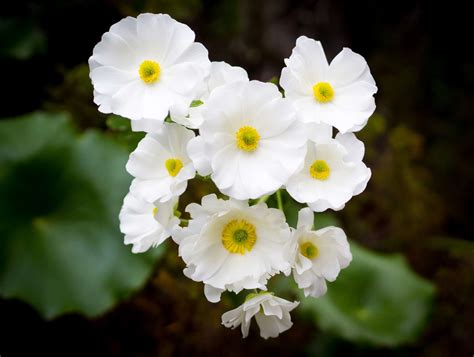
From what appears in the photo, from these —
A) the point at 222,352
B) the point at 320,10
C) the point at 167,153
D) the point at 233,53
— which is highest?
the point at 167,153

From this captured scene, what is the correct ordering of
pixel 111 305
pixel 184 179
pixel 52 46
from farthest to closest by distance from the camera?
pixel 52 46 → pixel 111 305 → pixel 184 179

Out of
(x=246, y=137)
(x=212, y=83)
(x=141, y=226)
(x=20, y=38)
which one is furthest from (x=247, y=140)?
(x=20, y=38)

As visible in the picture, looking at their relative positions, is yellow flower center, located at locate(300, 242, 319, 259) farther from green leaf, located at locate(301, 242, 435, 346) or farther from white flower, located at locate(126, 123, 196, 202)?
green leaf, located at locate(301, 242, 435, 346)

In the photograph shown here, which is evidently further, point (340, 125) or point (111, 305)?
point (111, 305)

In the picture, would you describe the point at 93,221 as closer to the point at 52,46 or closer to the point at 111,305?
the point at 111,305

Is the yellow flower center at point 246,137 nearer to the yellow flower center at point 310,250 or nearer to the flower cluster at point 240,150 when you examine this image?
the flower cluster at point 240,150

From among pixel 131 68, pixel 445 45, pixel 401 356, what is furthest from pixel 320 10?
pixel 131 68


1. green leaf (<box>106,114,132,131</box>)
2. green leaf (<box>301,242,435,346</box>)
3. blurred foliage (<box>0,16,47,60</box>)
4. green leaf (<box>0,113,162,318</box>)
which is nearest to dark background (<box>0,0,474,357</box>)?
blurred foliage (<box>0,16,47,60</box>)

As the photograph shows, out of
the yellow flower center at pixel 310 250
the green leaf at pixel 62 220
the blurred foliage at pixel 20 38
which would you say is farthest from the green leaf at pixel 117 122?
the blurred foliage at pixel 20 38
